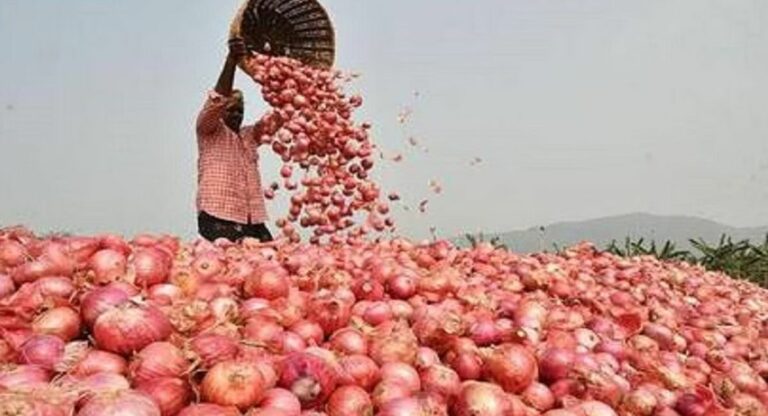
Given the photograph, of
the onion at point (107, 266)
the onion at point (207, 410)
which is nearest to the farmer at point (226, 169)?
the onion at point (107, 266)

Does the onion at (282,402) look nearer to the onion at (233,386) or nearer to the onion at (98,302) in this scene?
the onion at (233,386)

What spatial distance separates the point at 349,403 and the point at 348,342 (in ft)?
1.37

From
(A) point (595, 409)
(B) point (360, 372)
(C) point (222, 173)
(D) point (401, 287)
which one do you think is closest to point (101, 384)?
(B) point (360, 372)

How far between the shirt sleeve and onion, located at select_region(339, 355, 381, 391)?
4496 mm

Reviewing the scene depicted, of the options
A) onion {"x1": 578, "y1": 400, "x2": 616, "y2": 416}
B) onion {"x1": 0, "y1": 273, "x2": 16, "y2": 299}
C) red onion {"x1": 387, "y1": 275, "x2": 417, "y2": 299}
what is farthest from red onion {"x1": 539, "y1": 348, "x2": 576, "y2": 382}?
onion {"x1": 0, "y1": 273, "x2": 16, "y2": 299}

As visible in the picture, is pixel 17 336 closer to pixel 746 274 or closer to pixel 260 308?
pixel 260 308

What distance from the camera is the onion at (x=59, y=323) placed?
2369 millimetres

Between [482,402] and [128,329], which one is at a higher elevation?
[128,329]

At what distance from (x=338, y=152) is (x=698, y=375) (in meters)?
3.85

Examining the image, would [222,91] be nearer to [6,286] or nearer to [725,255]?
[6,286]

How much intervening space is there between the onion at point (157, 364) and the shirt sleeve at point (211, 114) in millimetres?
4643

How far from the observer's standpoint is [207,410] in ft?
6.34

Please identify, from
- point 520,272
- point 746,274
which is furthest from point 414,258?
point 746,274

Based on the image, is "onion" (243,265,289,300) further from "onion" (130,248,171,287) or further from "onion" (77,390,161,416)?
"onion" (77,390,161,416)
